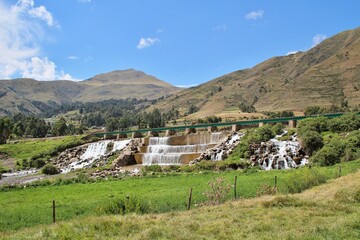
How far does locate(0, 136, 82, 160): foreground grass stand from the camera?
9488 centimetres

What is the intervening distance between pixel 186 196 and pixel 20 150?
3468 inches

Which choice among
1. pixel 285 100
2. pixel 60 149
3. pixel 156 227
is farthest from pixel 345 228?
pixel 285 100

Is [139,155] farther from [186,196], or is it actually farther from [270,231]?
[270,231]

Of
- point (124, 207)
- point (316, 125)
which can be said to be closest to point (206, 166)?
point (316, 125)

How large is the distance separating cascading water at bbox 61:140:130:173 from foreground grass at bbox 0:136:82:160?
12.2 metres

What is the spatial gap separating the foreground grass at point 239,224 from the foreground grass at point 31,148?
8432cm

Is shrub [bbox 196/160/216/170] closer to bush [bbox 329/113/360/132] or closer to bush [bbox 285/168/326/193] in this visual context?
bush [bbox 329/113/360/132]

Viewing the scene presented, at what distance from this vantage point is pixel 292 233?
1314 cm

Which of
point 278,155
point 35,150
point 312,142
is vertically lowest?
point 35,150

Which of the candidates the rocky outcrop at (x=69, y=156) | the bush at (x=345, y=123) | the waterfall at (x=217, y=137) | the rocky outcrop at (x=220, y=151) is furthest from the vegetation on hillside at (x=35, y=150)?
the bush at (x=345, y=123)

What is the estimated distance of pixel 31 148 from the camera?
4038 inches

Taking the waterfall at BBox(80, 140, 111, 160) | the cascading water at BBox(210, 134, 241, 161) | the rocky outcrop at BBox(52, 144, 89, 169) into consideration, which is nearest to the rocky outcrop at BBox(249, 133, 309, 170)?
the cascading water at BBox(210, 134, 241, 161)

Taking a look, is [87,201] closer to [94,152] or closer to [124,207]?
[124,207]

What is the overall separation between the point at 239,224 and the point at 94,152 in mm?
77631
